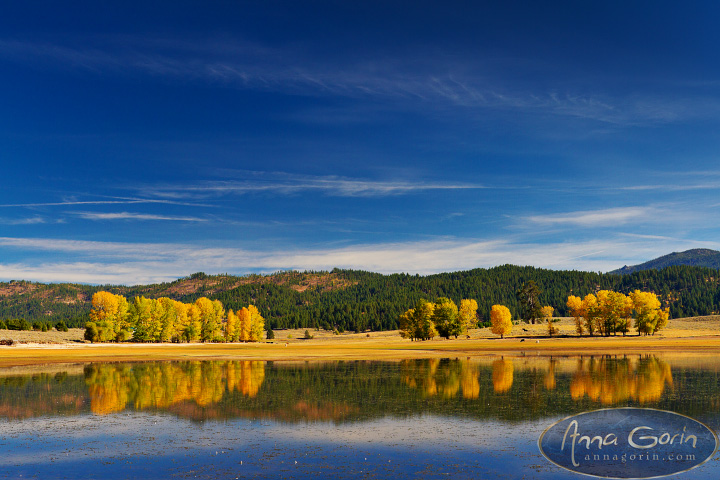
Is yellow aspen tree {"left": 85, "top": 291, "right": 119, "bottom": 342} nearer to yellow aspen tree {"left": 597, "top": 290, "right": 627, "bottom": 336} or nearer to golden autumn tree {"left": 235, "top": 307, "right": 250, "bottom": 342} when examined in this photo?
golden autumn tree {"left": 235, "top": 307, "right": 250, "bottom": 342}

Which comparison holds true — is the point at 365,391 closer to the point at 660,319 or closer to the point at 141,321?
the point at 141,321

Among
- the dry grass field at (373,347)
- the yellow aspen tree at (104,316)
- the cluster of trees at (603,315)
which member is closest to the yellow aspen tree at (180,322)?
the yellow aspen tree at (104,316)

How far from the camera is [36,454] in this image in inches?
774

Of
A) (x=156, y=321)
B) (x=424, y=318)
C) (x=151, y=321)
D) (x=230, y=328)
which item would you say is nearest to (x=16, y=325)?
(x=151, y=321)

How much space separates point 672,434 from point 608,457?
4.96m

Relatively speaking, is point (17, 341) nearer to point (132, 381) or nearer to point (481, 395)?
point (132, 381)

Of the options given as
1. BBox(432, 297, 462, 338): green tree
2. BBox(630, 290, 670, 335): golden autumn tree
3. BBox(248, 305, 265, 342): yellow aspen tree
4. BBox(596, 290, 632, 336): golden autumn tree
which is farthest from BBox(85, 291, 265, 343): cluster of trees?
BBox(630, 290, 670, 335): golden autumn tree

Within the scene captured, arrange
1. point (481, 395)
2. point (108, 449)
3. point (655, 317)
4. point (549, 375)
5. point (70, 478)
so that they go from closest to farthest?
point (70, 478)
point (108, 449)
point (481, 395)
point (549, 375)
point (655, 317)

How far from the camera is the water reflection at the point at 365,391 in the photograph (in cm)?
2831

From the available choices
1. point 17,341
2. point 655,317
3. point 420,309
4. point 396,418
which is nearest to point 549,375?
point 396,418

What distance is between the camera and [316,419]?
26312mm
